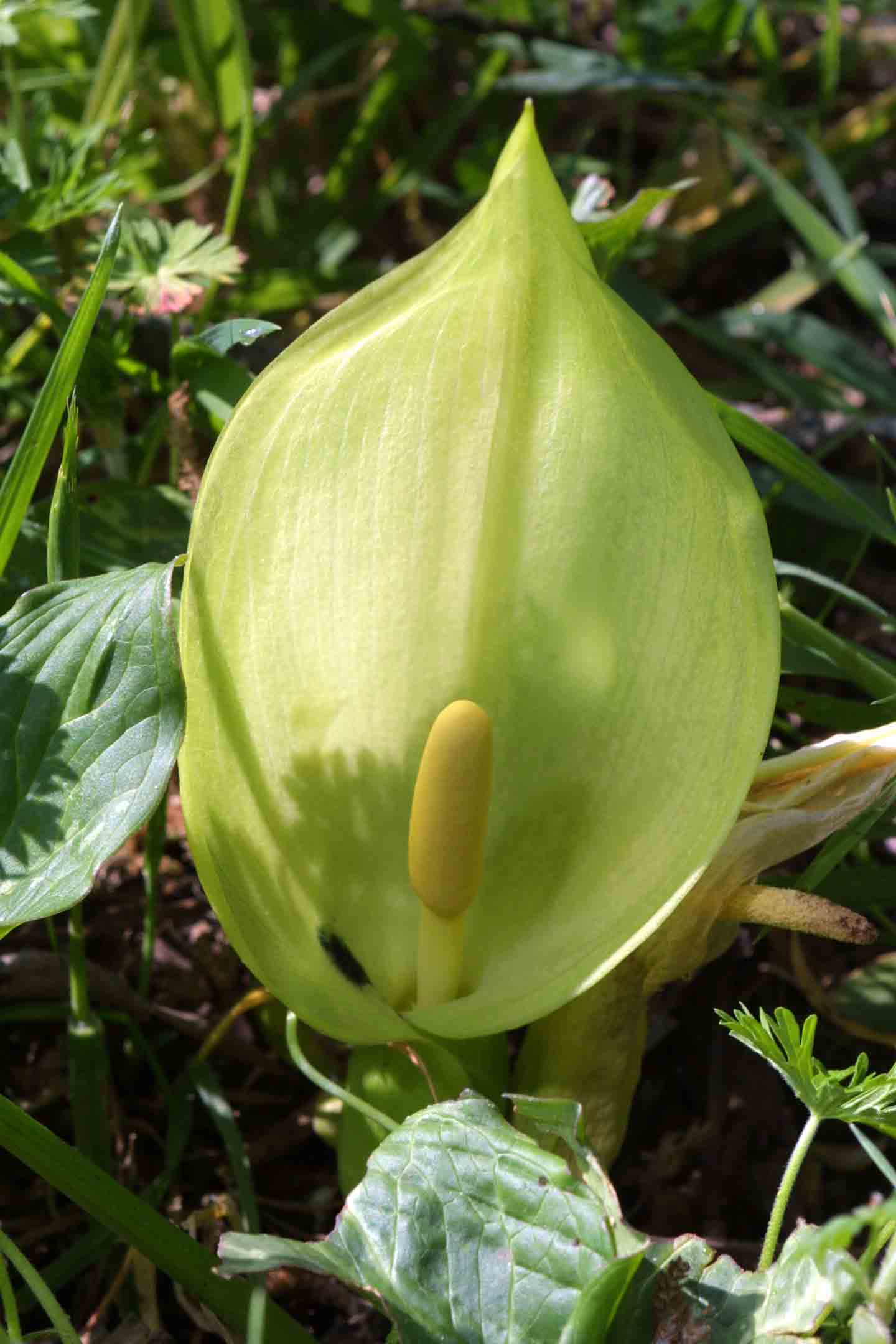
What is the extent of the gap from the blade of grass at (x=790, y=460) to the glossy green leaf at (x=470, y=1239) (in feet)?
2.31

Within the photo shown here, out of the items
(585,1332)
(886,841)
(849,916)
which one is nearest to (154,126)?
(886,841)

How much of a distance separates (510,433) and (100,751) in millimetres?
380

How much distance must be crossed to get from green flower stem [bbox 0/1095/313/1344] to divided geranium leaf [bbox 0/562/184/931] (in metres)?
0.13

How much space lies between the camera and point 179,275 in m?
1.40

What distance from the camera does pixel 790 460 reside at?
1340 mm

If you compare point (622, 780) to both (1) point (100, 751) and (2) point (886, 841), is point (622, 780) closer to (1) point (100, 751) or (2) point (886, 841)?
(1) point (100, 751)

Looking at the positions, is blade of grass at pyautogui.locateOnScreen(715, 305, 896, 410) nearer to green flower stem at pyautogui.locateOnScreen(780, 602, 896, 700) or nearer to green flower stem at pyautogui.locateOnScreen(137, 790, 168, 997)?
green flower stem at pyautogui.locateOnScreen(780, 602, 896, 700)

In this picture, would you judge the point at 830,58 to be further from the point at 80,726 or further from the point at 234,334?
the point at 80,726

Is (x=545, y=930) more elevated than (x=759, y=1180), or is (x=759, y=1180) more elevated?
(x=545, y=930)

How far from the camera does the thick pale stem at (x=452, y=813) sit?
0.98m

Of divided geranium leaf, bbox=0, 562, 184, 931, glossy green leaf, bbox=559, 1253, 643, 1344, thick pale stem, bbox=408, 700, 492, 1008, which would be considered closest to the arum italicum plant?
thick pale stem, bbox=408, 700, 492, 1008

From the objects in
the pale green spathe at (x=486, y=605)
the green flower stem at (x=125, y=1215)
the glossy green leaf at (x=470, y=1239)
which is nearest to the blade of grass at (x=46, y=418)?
the pale green spathe at (x=486, y=605)

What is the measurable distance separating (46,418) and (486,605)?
1.13 ft

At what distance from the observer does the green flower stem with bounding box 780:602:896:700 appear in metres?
1.29
